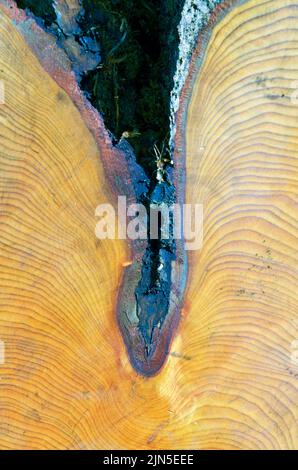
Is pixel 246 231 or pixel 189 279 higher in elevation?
pixel 246 231

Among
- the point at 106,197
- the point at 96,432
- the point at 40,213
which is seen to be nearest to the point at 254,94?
the point at 106,197

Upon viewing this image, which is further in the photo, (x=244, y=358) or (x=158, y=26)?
(x=158, y=26)

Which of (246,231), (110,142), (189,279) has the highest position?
(110,142)

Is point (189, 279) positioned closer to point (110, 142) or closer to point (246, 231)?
point (246, 231)

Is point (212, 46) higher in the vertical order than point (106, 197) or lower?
higher

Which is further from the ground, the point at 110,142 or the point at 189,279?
the point at 110,142

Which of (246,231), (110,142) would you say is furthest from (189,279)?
(110,142)

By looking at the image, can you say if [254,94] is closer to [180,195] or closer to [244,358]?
[180,195]

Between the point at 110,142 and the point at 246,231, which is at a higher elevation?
the point at 110,142
